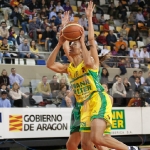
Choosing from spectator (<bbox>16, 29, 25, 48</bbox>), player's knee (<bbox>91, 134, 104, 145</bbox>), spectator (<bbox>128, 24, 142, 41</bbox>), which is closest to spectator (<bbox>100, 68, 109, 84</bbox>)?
spectator (<bbox>16, 29, 25, 48</bbox>)

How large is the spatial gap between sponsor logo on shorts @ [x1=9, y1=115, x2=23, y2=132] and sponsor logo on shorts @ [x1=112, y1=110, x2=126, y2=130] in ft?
9.52

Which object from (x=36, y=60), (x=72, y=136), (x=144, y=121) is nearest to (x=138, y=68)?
(x=144, y=121)

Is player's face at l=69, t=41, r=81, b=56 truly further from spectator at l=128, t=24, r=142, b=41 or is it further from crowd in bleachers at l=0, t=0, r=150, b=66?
spectator at l=128, t=24, r=142, b=41

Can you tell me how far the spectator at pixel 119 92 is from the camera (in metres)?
13.7

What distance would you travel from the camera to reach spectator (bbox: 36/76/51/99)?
1277 cm

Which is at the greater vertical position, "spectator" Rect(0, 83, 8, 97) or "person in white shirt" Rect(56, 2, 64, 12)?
"person in white shirt" Rect(56, 2, 64, 12)

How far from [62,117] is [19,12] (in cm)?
751

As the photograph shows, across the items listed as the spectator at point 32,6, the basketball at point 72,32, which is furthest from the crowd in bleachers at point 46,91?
the spectator at point 32,6

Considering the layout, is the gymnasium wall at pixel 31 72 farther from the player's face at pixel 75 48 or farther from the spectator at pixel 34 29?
the player's face at pixel 75 48

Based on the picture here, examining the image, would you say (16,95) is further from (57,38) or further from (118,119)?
(57,38)

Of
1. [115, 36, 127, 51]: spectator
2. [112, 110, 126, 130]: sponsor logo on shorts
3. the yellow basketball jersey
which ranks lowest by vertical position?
[112, 110, 126, 130]: sponsor logo on shorts

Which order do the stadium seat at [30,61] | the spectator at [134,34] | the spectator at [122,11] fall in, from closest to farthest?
1. the stadium seat at [30,61]
2. the spectator at [134,34]
3. the spectator at [122,11]

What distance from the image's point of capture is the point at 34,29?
61.1 ft

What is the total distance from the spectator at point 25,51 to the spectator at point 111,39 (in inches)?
188
